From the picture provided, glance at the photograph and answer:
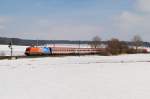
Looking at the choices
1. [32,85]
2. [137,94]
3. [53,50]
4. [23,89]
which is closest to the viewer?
[137,94]

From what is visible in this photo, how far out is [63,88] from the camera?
1143 centimetres

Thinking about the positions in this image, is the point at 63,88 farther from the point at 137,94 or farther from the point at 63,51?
the point at 63,51

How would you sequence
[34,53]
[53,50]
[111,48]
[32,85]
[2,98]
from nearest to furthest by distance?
[2,98] → [32,85] → [34,53] → [53,50] → [111,48]

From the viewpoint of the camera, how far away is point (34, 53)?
5288 centimetres

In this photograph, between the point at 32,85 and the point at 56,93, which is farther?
the point at 32,85

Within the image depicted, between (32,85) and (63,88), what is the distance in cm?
146

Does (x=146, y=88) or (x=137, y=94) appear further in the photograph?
(x=146, y=88)

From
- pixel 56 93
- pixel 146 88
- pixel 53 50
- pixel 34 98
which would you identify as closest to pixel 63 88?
pixel 56 93

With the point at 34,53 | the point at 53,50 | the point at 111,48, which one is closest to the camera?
the point at 34,53

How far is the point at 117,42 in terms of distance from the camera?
69.5m

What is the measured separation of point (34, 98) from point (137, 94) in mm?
3250

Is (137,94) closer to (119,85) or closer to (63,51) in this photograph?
(119,85)

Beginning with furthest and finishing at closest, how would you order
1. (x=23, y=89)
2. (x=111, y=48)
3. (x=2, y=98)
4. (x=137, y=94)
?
1. (x=111, y=48)
2. (x=23, y=89)
3. (x=137, y=94)
4. (x=2, y=98)

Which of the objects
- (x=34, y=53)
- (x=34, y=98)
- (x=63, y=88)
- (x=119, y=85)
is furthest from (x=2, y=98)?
(x=34, y=53)
